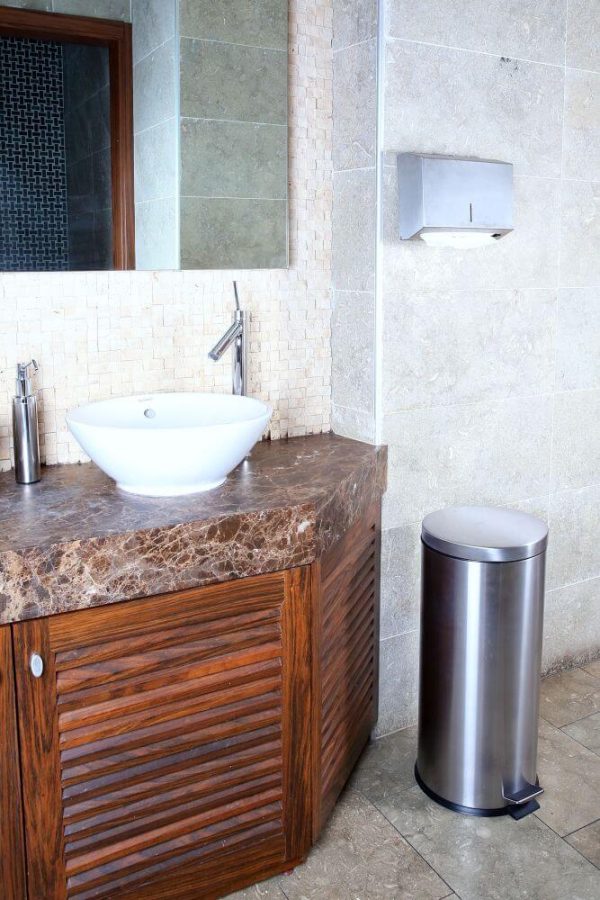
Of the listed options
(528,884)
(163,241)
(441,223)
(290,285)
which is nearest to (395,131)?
(441,223)

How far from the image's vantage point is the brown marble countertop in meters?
1.55

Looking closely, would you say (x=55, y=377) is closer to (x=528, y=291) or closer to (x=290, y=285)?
(x=290, y=285)

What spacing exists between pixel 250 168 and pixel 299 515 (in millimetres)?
940

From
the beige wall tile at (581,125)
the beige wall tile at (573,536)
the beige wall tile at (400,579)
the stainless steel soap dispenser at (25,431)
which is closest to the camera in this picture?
the stainless steel soap dispenser at (25,431)

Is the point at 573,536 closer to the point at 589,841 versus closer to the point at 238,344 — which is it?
the point at 589,841

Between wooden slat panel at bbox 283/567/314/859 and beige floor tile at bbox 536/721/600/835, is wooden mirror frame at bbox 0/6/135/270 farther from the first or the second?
beige floor tile at bbox 536/721/600/835

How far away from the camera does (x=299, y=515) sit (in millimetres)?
1807

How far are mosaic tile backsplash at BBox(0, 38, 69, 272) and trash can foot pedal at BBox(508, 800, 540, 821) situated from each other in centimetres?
171

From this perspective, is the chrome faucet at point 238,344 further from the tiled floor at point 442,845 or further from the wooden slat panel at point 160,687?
the tiled floor at point 442,845

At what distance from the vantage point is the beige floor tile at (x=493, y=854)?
1917mm

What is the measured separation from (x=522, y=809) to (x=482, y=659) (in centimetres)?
40

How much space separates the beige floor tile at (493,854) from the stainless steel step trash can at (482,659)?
0.14 ft

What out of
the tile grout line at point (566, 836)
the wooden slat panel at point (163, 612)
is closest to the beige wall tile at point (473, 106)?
the wooden slat panel at point (163, 612)

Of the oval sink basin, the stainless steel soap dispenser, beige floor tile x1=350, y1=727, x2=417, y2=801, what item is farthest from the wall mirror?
beige floor tile x1=350, y1=727, x2=417, y2=801
